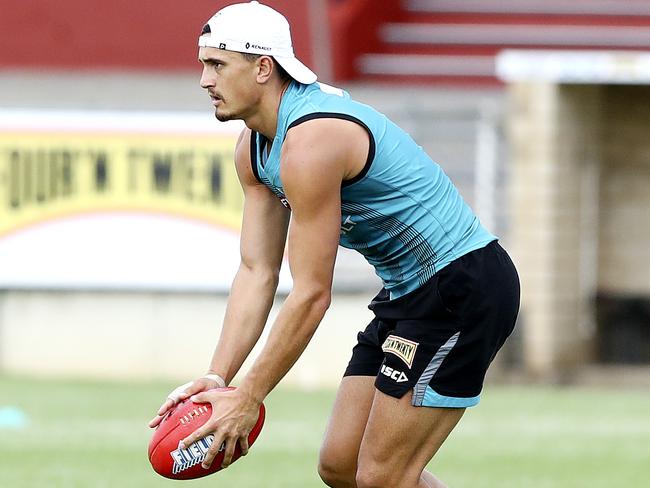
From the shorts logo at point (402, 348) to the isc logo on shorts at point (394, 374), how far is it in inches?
1.7

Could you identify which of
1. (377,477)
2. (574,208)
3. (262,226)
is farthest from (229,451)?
(574,208)

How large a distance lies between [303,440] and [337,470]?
4.79 m

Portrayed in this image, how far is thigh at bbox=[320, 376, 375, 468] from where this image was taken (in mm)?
5879

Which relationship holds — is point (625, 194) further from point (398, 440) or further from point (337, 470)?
point (398, 440)

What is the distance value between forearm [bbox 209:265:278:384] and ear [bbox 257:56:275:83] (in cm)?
91

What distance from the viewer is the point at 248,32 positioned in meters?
5.34

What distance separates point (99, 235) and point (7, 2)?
3944 millimetres

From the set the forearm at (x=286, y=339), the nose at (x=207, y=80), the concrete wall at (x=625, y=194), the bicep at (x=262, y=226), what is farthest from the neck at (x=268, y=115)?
the concrete wall at (x=625, y=194)

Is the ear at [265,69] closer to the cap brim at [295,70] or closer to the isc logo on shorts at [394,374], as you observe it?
the cap brim at [295,70]

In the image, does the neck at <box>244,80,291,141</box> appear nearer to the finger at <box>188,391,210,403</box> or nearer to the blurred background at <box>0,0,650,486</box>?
the finger at <box>188,391,210,403</box>

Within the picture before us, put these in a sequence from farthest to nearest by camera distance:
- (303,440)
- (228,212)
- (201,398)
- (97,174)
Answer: (97,174)
(228,212)
(303,440)
(201,398)

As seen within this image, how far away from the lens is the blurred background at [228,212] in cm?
1470

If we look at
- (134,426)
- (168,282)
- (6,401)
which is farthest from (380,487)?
(168,282)

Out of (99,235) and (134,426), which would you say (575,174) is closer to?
(99,235)
